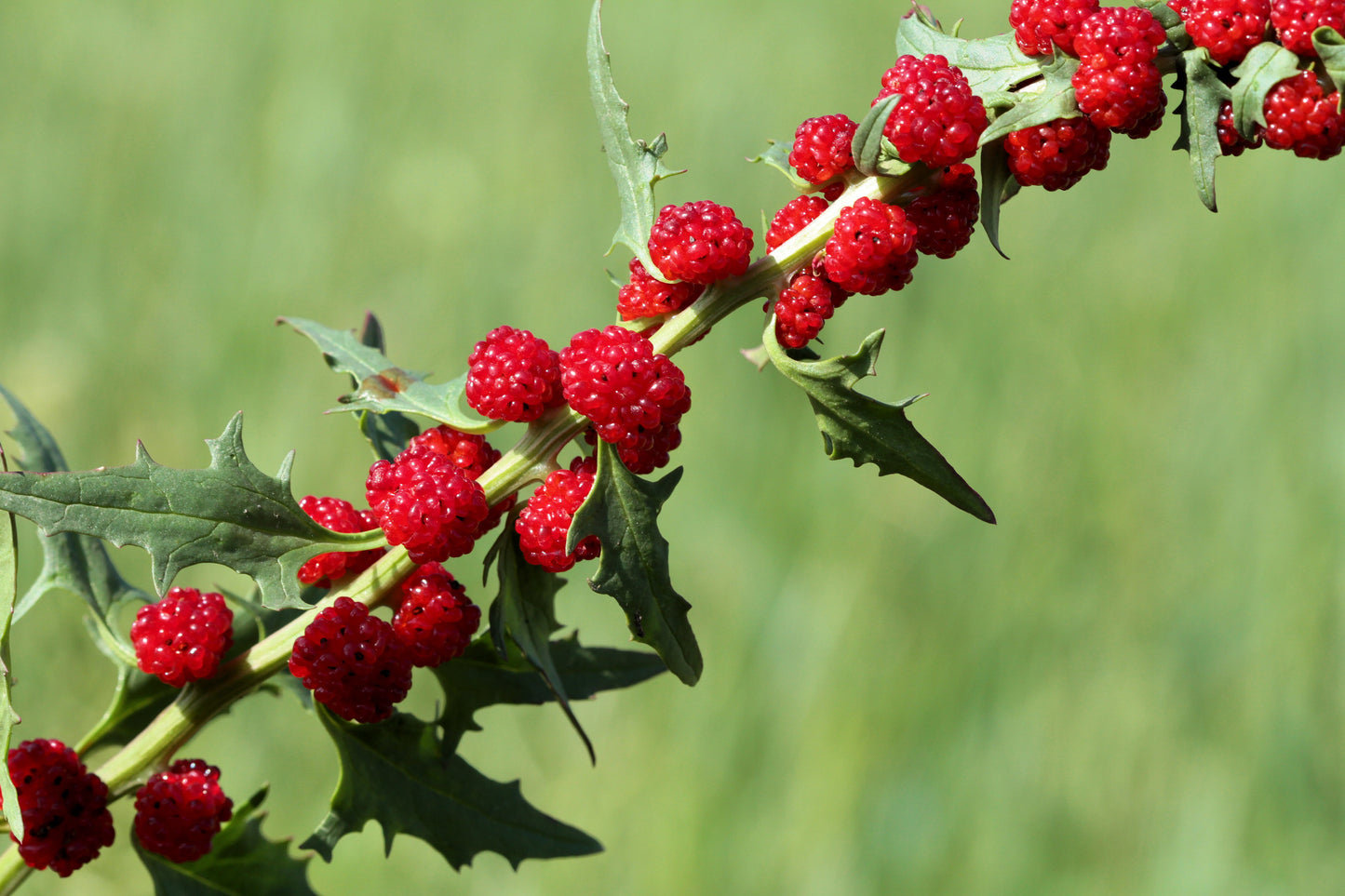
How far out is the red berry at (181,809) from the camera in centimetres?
200

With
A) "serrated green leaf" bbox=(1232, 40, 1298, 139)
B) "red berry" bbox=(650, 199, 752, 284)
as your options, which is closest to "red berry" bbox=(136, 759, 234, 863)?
"red berry" bbox=(650, 199, 752, 284)

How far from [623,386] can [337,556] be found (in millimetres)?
544

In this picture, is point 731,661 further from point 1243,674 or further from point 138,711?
point 138,711

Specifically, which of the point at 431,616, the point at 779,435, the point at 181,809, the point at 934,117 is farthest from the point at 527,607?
the point at 779,435

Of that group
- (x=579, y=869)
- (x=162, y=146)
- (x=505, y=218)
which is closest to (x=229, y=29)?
(x=162, y=146)

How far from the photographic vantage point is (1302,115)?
5.61 feet

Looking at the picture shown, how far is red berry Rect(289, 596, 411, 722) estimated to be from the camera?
1.82 m

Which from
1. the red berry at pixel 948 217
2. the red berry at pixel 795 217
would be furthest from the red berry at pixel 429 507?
the red berry at pixel 948 217

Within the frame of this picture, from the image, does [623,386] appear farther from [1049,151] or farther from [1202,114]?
Result: [1202,114]

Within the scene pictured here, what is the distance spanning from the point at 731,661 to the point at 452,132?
5.10 metres

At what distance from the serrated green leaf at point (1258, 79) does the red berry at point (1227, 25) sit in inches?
0.8

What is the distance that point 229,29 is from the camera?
32.9ft

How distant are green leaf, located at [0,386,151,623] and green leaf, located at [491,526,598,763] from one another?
2.14 ft

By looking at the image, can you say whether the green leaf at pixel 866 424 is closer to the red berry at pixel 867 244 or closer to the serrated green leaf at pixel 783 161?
the red berry at pixel 867 244
